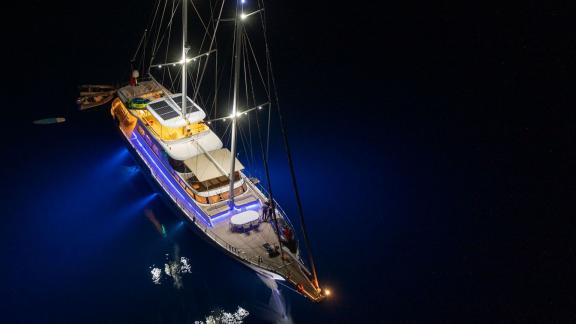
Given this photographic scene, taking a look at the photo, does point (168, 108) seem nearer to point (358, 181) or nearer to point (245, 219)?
point (245, 219)

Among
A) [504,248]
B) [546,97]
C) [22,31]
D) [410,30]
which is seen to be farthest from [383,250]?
[22,31]

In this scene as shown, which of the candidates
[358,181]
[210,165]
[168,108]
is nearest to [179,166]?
[210,165]

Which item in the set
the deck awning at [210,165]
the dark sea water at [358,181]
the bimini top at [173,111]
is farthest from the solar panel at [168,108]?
the dark sea water at [358,181]

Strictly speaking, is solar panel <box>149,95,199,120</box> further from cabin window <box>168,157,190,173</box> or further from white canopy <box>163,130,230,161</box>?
cabin window <box>168,157,190,173</box>

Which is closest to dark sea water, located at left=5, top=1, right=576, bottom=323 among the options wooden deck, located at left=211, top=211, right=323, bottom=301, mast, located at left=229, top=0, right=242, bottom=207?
wooden deck, located at left=211, top=211, right=323, bottom=301

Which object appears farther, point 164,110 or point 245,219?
point 164,110

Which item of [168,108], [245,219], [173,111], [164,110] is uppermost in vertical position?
[168,108]
